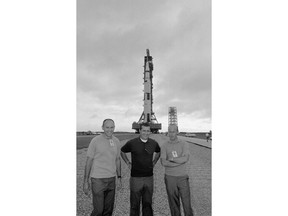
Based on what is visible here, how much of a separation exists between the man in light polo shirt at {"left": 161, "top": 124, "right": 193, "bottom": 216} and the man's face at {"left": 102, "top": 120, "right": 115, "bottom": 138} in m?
1.06

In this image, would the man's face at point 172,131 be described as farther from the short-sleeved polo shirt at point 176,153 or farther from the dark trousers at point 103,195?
the dark trousers at point 103,195

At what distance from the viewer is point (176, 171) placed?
185 inches

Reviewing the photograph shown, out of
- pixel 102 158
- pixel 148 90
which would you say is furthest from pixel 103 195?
pixel 148 90

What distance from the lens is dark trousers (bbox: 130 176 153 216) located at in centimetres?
463

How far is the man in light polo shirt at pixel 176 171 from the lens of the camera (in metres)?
4.68

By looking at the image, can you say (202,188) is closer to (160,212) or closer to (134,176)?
(160,212)

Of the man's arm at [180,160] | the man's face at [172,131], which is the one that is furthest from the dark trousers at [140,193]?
the man's face at [172,131]

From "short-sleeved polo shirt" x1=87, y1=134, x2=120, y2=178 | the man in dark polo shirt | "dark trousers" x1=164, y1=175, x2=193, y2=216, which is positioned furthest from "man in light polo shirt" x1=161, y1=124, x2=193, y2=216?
"short-sleeved polo shirt" x1=87, y1=134, x2=120, y2=178

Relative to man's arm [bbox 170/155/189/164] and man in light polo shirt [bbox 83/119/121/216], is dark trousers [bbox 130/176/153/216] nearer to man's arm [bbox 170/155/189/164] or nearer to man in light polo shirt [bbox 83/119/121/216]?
man in light polo shirt [bbox 83/119/121/216]

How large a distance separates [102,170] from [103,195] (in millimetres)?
477

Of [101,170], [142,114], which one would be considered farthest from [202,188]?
[142,114]

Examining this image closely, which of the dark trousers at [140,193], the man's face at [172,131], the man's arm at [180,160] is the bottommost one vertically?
the dark trousers at [140,193]

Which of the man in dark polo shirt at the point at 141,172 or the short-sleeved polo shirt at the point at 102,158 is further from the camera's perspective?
the man in dark polo shirt at the point at 141,172
